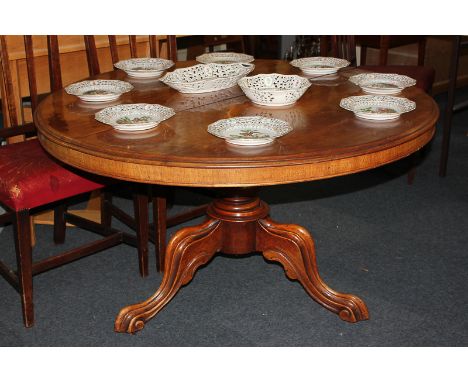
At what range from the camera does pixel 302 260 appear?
7.36 feet

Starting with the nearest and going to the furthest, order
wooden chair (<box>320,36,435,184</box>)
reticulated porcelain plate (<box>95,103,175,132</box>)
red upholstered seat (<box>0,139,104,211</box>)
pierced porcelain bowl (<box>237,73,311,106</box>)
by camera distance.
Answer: reticulated porcelain plate (<box>95,103,175,132</box>), pierced porcelain bowl (<box>237,73,311,106</box>), red upholstered seat (<box>0,139,104,211</box>), wooden chair (<box>320,36,435,184</box>)

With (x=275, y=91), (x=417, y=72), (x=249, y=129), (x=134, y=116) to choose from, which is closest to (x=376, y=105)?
(x=275, y=91)

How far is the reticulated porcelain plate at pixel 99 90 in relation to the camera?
2.10 metres

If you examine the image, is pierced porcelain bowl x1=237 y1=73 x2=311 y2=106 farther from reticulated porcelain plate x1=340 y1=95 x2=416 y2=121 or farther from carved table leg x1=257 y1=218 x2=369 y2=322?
carved table leg x1=257 y1=218 x2=369 y2=322

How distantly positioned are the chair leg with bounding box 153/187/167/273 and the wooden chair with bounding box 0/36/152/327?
0.04 meters

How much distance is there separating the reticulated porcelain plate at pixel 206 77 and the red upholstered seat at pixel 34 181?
43 centimetres

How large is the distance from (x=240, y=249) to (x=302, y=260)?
0.21 m

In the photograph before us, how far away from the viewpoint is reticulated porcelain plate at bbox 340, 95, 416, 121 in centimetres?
188

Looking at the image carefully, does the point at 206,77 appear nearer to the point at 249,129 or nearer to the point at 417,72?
the point at 249,129

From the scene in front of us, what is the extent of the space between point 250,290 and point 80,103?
892 mm

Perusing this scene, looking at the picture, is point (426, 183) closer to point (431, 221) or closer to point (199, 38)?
point (431, 221)

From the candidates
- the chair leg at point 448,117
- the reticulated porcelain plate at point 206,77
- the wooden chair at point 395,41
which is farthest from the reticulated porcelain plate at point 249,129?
the wooden chair at point 395,41

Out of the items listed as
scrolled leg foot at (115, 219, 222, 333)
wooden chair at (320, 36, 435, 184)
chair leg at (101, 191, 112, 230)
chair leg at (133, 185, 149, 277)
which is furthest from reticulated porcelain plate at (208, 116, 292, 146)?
wooden chair at (320, 36, 435, 184)

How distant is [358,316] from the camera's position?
225 centimetres
